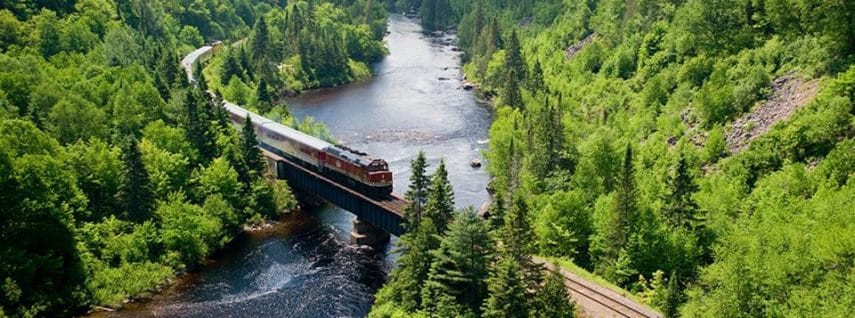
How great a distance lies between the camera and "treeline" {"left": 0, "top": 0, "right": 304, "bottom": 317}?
208ft

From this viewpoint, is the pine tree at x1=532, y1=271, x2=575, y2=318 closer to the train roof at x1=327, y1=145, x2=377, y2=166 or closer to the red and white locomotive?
the red and white locomotive

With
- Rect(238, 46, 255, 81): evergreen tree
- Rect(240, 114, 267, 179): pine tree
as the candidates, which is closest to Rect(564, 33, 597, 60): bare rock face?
Rect(238, 46, 255, 81): evergreen tree

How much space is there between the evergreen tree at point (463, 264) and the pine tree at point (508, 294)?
312 centimetres

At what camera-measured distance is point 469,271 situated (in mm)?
53281

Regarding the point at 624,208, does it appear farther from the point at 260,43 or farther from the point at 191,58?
the point at 191,58

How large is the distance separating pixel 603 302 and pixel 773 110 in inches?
1152

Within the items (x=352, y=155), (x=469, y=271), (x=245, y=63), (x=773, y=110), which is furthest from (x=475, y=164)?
(x=245, y=63)

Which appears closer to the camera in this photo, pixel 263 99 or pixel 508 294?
pixel 508 294

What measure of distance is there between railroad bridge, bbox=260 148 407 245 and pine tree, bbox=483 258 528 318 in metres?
22.1

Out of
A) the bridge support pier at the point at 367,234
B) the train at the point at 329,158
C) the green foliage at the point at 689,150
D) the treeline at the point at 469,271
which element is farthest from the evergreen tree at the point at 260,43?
the treeline at the point at 469,271

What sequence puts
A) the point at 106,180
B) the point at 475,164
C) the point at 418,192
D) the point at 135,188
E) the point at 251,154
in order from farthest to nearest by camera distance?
the point at 475,164 → the point at 251,154 → the point at 106,180 → the point at 135,188 → the point at 418,192

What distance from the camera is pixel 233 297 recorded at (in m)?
66.4

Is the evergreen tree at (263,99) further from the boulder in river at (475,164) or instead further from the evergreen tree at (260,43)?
the boulder in river at (475,164)

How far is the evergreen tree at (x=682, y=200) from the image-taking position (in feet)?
190
